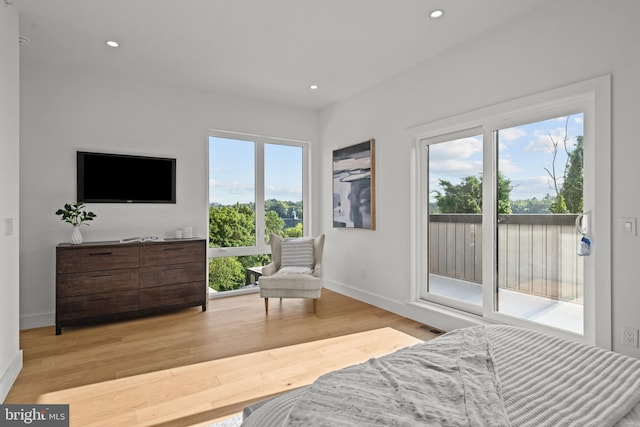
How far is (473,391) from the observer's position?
988 millimetres

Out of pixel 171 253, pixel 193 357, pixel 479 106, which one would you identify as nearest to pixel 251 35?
pixel 479 106

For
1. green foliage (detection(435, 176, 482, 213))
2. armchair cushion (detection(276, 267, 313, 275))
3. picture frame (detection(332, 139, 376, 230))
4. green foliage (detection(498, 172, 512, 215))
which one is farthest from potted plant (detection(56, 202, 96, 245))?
green foliage (detection(498, 172, 512, 215))

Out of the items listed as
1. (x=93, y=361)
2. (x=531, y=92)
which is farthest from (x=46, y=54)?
(x=531, y=92)

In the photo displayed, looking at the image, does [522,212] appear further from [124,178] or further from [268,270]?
[124,178]

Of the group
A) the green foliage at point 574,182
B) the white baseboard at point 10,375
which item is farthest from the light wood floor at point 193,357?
the green foliage at point 574,182

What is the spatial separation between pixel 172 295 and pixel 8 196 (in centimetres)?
189

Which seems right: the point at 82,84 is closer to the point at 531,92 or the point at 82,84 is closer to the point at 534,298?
the point at 531,92

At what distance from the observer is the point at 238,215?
186 inches

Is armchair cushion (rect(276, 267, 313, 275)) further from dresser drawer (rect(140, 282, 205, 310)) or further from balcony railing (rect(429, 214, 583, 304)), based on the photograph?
balcony railing (rect(429, 214, 583, 304))

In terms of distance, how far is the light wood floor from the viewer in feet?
6.69

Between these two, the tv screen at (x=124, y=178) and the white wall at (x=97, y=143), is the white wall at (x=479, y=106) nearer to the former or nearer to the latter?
the white wall at (x=97, y=143)

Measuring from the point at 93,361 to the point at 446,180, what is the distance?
351cm

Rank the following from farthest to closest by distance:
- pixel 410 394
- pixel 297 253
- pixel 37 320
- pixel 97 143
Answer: pixel 297 253 < pixel 97 143 < pixel 37 320 < pixel 410 394

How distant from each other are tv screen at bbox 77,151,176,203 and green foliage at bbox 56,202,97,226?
102 mm
